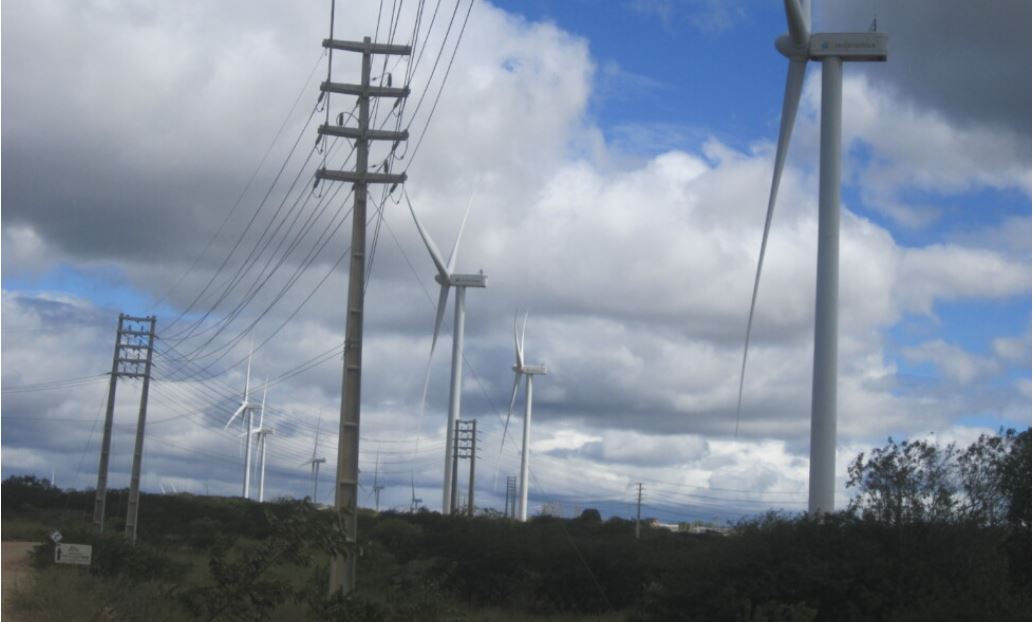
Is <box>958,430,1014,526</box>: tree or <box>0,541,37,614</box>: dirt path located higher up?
<box>958,430,1014,526</box>: tree

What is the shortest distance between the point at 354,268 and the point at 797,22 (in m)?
16.5

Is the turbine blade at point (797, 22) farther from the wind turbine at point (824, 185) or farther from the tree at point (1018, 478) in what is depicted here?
the tree at point (1018, 478)

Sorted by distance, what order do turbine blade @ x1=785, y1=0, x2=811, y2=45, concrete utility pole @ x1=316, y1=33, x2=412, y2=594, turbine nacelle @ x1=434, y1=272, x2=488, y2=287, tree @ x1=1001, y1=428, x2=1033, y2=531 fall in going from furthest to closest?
turbine nacelle @ x1=434, y1=272, x2=488, y2=287 < turbine blade @ x1=785, y1=0, x2=811, y2=45 < tree @ x1=1001, y1=428, x2=1033, y2=531 < concrete utility pole @ x1=316, y1=33, x2=412, y2=594

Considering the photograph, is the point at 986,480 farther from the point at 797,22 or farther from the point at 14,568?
the point at 14,568

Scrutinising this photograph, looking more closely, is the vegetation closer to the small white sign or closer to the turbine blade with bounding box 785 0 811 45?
the small white sign

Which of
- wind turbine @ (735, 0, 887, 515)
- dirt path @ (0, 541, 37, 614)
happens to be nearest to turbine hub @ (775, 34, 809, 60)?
wind turbine @ (735, 0, 887, 515)

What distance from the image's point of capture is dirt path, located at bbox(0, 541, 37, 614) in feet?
109

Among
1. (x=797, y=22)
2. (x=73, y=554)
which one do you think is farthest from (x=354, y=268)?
(x=797, y=22)

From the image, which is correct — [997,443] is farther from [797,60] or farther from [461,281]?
[461,281]

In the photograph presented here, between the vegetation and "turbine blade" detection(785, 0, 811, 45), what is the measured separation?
42.2 feet

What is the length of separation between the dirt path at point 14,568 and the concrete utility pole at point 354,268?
315 inches

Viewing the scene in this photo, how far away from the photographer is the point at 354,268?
31266mm

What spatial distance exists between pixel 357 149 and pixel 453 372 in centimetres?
3596

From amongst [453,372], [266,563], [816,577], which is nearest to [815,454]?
[816,577]
